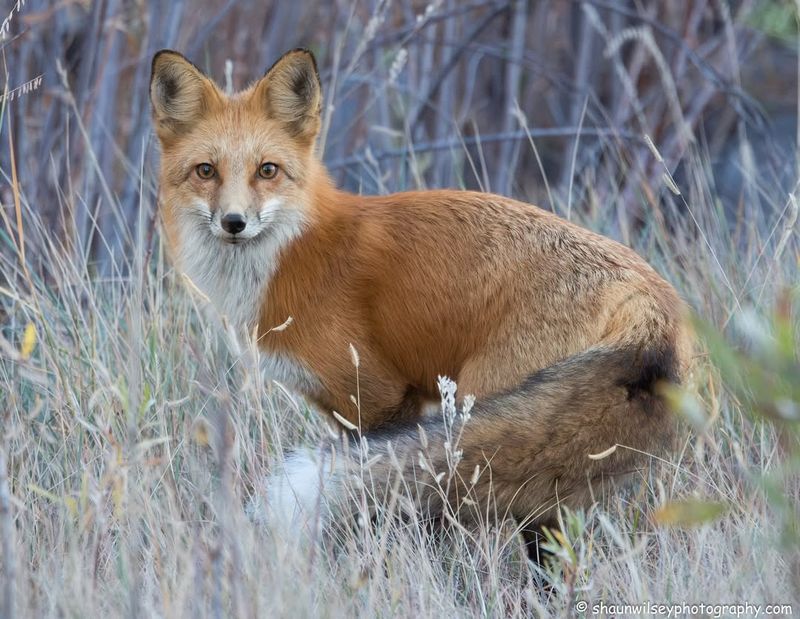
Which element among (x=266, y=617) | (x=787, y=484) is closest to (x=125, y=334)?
(x=266, y=617)

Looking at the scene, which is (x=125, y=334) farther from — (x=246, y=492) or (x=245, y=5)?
(x=245, y=5)

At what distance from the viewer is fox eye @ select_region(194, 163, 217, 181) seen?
11.6 feet

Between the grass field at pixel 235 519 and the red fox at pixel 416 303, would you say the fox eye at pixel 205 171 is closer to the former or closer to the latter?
the red fox at pixel 416 303

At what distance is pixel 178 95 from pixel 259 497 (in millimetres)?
1627

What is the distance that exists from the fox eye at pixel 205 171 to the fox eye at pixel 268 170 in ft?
0.56

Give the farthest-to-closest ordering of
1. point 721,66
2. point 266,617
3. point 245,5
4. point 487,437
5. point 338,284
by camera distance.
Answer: point 721,66
point 245,5
point 338,284
point 487,437
point 266,617

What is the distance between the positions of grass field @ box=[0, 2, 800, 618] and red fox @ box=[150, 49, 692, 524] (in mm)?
181

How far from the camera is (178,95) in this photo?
3.65 m

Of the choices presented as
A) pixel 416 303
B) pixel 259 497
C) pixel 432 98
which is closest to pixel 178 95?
pixel 416 303

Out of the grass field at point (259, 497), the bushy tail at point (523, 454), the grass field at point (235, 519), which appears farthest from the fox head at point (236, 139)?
the bushy tail at point (523, 454)

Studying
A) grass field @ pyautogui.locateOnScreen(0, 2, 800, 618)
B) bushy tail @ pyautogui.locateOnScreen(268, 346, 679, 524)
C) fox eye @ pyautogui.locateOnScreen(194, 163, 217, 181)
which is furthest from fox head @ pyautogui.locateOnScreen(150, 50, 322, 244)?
bushy tail @ pyautogui.locateOnScreen(268, 346, 679, 524)

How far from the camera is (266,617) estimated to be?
89.1 inches

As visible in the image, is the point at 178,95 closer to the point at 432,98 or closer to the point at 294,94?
the point at 294,94

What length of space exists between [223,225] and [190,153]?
1.34 feet
